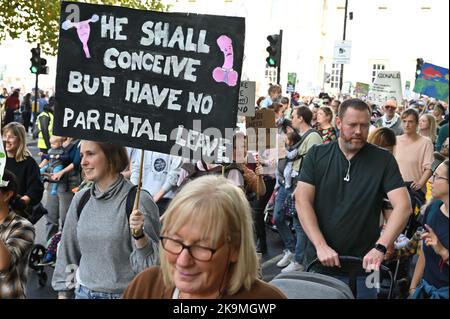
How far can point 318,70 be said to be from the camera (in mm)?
56062

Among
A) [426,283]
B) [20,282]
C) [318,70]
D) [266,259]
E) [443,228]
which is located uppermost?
[318,70]

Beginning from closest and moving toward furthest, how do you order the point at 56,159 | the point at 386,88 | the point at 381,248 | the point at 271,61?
the point at 381,248 < the point at 56,159 < the point at 386,88 < the point at 271,61

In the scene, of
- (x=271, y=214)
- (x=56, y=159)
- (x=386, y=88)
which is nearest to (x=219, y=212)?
(x=56, y=159)

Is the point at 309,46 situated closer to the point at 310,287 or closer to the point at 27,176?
the point at 27,176

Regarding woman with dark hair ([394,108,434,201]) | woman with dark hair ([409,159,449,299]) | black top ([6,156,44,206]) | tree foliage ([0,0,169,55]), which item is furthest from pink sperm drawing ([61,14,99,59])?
tree foliage ([0,0,169,55])

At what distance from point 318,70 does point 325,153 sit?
173 feet

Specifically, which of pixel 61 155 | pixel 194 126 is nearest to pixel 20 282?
pixel 194 126

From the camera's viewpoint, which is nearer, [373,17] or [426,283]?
[426,283]

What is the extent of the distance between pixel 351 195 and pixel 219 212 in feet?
6.50

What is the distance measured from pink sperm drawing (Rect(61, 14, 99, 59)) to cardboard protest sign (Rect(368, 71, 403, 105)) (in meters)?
11.1

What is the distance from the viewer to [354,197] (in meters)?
4.14

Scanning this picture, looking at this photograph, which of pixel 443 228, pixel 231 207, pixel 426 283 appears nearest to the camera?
pixel 231 207

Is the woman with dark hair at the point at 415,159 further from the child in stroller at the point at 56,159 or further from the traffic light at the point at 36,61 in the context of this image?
the traffic light at the point at 36,61
